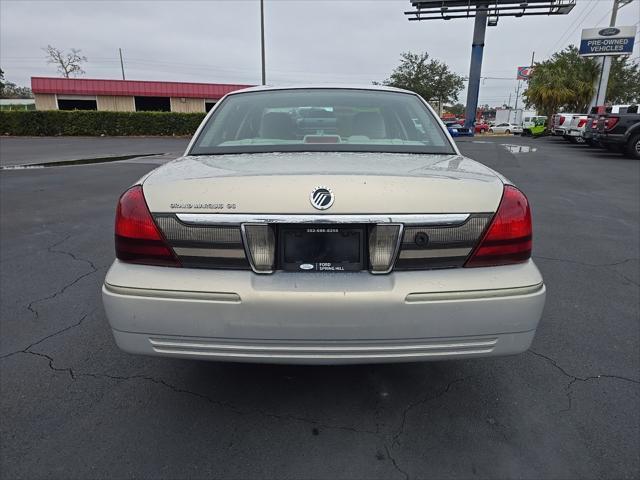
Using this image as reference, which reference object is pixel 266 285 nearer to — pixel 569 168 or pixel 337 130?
pixel 337 130

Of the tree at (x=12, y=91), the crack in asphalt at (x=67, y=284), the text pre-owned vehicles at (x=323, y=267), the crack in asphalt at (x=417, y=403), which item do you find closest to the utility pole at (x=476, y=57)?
the crack in asphalt at (x=67, y=284)

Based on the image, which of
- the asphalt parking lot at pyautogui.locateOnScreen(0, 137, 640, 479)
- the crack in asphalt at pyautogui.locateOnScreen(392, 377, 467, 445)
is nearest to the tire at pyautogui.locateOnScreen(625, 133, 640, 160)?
the asphalt parking lot at pyautogui.locateOnScreen(0, 137, 640, 479)

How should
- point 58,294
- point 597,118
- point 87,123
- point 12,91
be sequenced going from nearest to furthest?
point 58,294, point 597,118, point 87,123, point 12,91

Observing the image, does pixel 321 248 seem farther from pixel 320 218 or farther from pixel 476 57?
pixel 476 57

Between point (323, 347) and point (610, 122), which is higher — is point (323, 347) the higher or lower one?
the lower one

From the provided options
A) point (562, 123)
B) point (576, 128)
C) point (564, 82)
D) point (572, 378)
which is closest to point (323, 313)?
point (572, 378)

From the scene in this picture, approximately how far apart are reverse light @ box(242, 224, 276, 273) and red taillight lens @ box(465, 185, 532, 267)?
79cm

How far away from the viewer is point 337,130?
2.76 m

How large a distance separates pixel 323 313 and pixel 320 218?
0.36m

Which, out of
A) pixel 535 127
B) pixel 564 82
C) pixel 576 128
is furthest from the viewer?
pixel 564 82

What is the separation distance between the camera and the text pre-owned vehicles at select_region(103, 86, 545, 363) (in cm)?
171

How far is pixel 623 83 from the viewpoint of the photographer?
51.3 meters

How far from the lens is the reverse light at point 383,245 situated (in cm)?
172

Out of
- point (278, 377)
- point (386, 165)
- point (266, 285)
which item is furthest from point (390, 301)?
point (278, 377)
